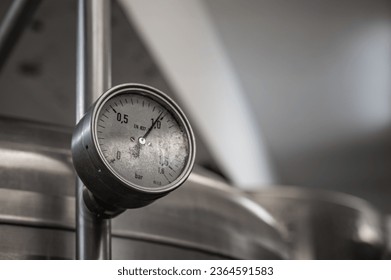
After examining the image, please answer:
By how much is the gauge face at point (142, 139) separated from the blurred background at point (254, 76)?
58cm

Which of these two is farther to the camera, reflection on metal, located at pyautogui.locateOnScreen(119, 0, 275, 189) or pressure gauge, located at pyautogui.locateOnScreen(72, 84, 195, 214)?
reflection on metal, located at pyautogui.locateOnScreen(119, 0, 275, 189)

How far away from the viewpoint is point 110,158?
2.13 ft

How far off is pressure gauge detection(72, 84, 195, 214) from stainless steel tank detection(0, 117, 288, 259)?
0.08 meters

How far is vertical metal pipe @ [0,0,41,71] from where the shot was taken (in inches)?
38.6

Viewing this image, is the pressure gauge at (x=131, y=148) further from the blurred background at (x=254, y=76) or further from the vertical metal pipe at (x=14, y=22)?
the blurred background at (x=254, y=76)

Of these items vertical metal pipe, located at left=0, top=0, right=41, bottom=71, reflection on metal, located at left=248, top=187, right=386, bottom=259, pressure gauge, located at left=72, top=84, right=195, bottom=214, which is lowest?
pressure gauge, located at left=72, top=84, right=195, bottom=214

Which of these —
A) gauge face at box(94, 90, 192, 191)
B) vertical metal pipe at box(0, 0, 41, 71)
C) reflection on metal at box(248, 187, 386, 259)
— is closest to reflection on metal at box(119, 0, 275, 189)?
vertical metal pipe at box(0, 0, 41, 71)

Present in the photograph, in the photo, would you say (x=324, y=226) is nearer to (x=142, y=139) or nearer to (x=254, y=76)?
(x=142, y=139)

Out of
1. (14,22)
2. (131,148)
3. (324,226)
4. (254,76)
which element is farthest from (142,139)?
(254,76)

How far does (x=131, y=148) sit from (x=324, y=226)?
61cm

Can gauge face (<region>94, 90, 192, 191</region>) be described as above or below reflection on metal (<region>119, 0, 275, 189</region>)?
below

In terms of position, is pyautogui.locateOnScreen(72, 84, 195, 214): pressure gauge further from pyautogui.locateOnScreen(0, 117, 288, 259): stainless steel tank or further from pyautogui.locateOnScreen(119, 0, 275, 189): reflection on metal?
pyautogui.locateOnScreen(119, 0, 275, 189): reflection on metal

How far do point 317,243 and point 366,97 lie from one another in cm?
196

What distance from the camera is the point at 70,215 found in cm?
75
